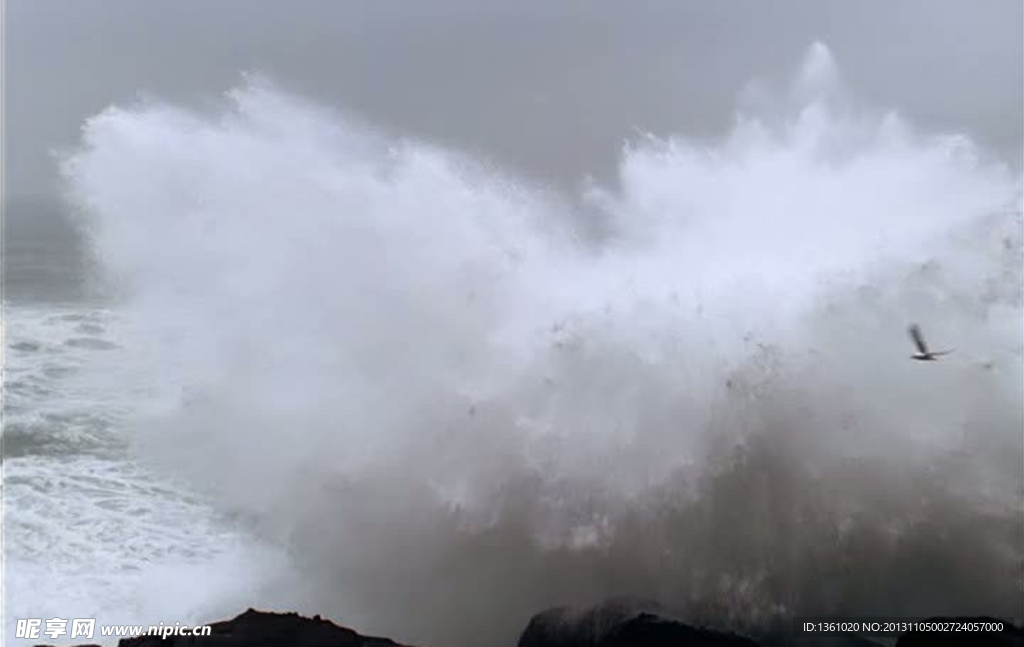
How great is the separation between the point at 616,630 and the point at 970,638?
3.55 metres

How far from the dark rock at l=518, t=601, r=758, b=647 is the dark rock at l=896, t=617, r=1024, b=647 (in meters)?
1.62

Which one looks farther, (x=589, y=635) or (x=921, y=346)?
(x=921, y=346)

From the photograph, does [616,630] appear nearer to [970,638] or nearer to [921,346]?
[970,638]

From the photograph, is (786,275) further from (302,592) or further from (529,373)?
(302,592)

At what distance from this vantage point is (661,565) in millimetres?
10594

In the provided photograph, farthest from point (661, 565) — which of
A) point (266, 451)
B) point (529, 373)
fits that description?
point (266, 451)

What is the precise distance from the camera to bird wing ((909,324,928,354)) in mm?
11047

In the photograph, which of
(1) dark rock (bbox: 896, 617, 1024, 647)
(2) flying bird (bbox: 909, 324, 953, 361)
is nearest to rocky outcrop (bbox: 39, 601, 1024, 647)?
(1) dark rock (bbox: 896, 617, 1024, 647)

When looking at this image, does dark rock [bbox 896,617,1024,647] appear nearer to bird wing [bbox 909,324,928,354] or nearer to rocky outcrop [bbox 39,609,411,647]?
bird wing [bbox 909,324,928,354]

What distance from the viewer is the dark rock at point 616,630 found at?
9086mm

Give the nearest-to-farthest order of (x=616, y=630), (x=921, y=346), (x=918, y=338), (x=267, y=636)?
1. (x=267, y=636)
2. (x=616, y=630)
3. (x=921, y=346)
4. (x=918, y=338)

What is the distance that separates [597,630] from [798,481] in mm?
3254

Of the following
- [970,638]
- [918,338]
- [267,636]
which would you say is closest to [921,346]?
[918,338]

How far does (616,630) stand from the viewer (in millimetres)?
9445
